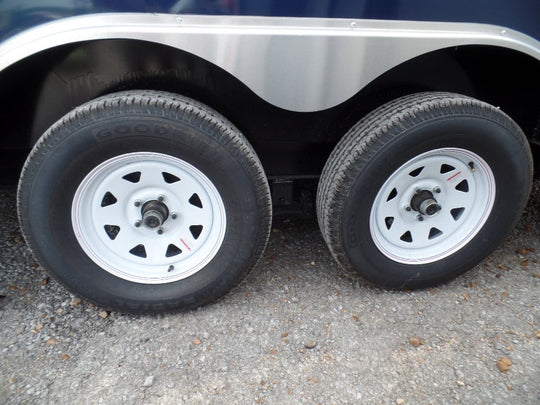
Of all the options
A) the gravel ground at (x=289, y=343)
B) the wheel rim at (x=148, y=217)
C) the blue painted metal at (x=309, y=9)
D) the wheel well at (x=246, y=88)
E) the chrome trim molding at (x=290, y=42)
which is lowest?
the gravel ground at (x=289, y=343)

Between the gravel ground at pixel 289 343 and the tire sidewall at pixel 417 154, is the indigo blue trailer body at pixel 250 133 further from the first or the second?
the gravel ground at pixel 289 343

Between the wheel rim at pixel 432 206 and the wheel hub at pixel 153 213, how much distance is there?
3.24 feet

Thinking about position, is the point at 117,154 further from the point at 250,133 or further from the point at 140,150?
the point at 250,133

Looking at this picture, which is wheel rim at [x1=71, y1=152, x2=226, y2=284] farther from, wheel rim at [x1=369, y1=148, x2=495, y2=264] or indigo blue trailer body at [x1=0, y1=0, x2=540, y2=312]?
wheel rim at [x1=369, y1=148, x2=495, y2=264]

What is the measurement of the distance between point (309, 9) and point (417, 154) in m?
0.80

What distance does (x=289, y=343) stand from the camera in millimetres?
2053

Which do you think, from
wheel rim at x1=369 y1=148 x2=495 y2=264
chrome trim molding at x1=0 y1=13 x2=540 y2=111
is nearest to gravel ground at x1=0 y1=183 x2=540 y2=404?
wheel rim at x1=369 y1=148 x2=495 y2=264

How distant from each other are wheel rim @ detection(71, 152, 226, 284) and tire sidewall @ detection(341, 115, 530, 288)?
0.65 metres

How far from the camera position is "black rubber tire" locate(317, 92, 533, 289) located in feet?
6.38

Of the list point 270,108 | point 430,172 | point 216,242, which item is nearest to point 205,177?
point 216,242

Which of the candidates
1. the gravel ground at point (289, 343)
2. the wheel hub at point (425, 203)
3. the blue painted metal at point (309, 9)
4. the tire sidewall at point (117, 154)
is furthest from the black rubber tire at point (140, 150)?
the wheel hub at point (425, 203)

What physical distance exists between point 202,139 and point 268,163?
2.05 ft

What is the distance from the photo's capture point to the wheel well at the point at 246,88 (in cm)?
199

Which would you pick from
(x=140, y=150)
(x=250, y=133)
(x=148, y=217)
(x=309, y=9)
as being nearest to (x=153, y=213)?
(x=148, y=217)
